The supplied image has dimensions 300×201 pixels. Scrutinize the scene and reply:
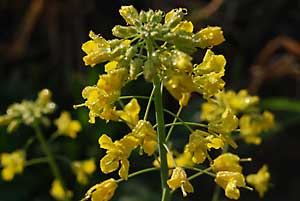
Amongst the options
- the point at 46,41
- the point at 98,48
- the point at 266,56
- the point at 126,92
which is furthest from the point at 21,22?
the point at 98,48

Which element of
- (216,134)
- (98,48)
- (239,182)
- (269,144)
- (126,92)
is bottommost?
(269,144)

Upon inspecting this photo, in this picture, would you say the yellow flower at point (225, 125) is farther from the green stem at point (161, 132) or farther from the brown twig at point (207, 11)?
the brown twig at point (207, 11)

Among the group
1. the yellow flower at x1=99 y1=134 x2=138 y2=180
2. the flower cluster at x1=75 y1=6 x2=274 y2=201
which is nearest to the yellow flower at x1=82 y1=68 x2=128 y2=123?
the flower cluster at x1=75 y1=6 x2=274 y2=201

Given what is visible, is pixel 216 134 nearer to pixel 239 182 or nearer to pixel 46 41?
pixel 239 182

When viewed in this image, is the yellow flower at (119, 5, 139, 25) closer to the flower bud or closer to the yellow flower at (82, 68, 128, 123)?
the flower bud

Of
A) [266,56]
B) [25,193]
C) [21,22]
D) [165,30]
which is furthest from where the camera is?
[21,22]

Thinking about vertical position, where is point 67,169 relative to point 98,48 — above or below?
below
